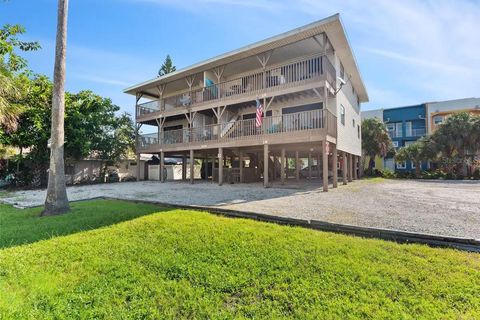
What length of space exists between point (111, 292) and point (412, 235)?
15.3 ft

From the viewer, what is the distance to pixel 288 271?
3.52 m

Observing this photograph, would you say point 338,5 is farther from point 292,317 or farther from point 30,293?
point 30,293

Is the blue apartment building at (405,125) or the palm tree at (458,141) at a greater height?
the blue apartment building at (405,125)

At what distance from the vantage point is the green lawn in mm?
2854

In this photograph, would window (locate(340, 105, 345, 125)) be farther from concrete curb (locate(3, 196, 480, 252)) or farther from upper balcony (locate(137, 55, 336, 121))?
concrete curb (locate(3, 196, 480, 252))

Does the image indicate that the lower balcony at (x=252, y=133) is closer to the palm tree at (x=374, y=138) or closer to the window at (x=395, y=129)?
the palm tree at (x=374, y=138)

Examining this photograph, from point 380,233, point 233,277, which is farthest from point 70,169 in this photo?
point 380,233

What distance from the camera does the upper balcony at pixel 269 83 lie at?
12539 millimetres

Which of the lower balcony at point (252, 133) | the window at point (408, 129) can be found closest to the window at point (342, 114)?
the lower balcony at point (252, 133)

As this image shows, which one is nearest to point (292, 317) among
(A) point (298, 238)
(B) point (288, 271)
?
(B) point (288, 271)

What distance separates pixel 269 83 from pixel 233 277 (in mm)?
12251

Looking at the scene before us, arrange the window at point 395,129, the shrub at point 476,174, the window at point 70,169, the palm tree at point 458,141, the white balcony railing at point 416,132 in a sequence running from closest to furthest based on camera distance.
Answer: the window at point 70,169 → the palm tree at point 458,141 → the shrub at point 476,174 → the white balcony railing at point 416,132 → the window at point 395,129

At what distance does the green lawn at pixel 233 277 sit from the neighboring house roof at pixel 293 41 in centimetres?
1018

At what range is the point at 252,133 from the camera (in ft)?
46.9
